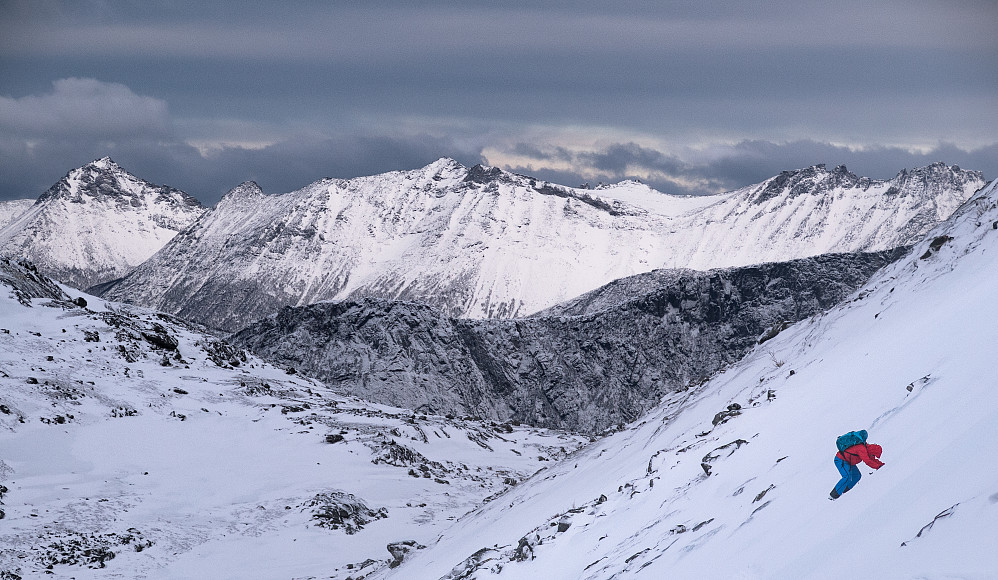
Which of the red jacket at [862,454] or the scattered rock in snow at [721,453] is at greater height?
the red jacket at [862,454]

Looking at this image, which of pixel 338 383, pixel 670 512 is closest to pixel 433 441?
pixel 670 512

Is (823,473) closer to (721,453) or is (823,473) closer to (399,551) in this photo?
(721,453)

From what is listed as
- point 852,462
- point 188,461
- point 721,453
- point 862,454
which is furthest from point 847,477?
point 188,461

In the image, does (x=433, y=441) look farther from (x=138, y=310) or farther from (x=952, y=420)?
(x=952, y=420)

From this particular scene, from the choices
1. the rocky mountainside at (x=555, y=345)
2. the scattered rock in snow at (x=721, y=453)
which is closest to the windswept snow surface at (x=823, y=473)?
the scattered rock in snow at (x=721, y=453)

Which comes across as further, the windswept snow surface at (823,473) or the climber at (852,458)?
the climber at (852,458)

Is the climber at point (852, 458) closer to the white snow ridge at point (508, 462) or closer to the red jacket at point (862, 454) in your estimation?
the red jacket at point (862, 454)

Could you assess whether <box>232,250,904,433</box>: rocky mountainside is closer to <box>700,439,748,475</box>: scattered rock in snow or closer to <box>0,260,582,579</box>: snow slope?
<box>0,260,582,579</box>: snow slope
